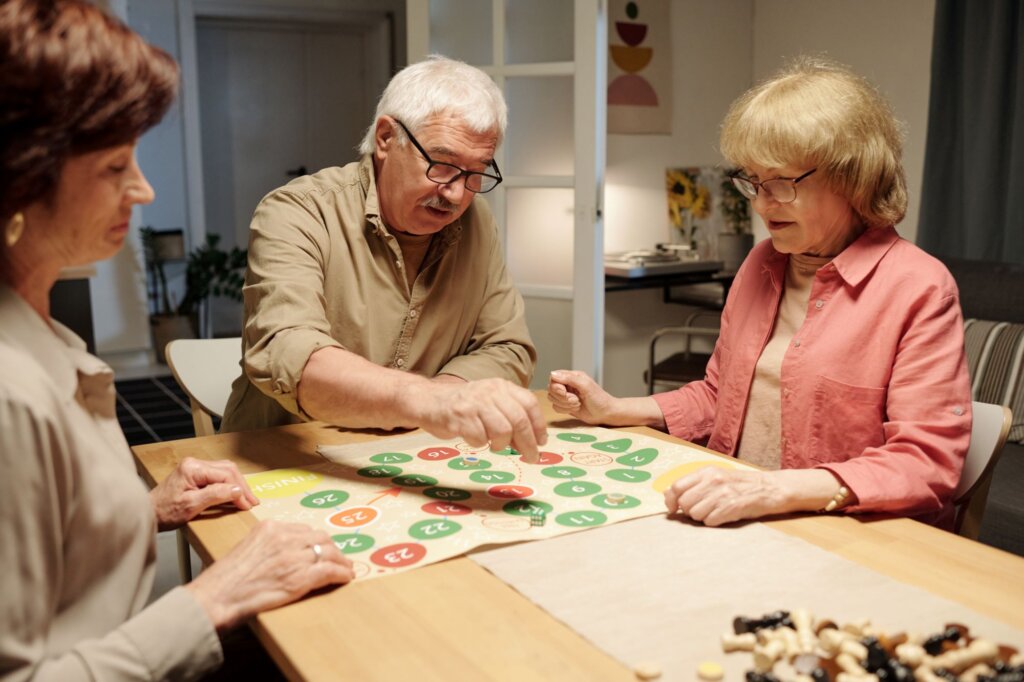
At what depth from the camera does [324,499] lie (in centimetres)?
137

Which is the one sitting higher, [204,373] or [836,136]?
[836,136]

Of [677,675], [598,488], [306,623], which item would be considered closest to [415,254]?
[598,488]

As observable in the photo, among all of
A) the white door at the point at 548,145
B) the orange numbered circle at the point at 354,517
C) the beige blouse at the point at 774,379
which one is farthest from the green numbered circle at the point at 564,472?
the white door at the point at 548,145

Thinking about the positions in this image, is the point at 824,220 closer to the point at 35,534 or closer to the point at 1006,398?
the point at 35,534

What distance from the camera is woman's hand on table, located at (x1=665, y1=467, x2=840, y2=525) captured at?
1274 millimetres

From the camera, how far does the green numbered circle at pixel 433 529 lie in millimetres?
1230

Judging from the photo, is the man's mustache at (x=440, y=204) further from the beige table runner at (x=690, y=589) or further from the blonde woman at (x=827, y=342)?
the beige table runner at (x=690, y=589)

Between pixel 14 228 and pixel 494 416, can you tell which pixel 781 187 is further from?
pixel 14 228

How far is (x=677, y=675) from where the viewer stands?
→ 0.89m

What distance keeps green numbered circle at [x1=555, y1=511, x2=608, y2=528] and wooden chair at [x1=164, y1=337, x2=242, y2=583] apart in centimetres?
103

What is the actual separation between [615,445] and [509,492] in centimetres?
32

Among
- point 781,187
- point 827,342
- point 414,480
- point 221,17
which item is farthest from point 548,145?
point 221,17

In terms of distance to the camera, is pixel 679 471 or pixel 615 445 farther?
pixel 615 445

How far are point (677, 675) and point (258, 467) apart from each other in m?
0.88
